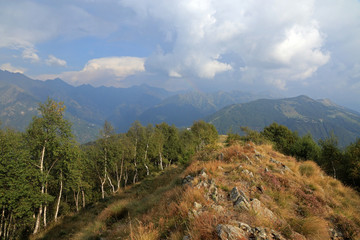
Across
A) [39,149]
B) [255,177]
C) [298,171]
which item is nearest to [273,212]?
[255,177]

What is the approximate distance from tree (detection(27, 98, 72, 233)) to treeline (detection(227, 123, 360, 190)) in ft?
90.1

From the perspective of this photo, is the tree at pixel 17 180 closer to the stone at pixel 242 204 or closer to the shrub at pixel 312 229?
the stone at pixel 242 204

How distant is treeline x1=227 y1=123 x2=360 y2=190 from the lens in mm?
29803

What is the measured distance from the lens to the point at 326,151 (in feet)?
128

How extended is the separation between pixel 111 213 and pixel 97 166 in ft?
98.9

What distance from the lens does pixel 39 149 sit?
2475 cm

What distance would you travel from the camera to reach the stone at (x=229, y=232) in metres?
5.12

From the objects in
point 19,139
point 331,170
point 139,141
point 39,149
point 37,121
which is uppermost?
point 37,121

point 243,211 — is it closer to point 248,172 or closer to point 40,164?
point 248,172

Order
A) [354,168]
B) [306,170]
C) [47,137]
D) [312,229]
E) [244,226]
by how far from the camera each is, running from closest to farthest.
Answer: [244,226], [312,229], [306,170], [47,137], [354,168]

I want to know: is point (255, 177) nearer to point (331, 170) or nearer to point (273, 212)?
point (273, 212)

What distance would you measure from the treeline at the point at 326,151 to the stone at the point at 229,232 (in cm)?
2067

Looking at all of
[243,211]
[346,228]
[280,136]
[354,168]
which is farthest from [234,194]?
[280,136]

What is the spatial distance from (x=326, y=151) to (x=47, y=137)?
58397 mm
